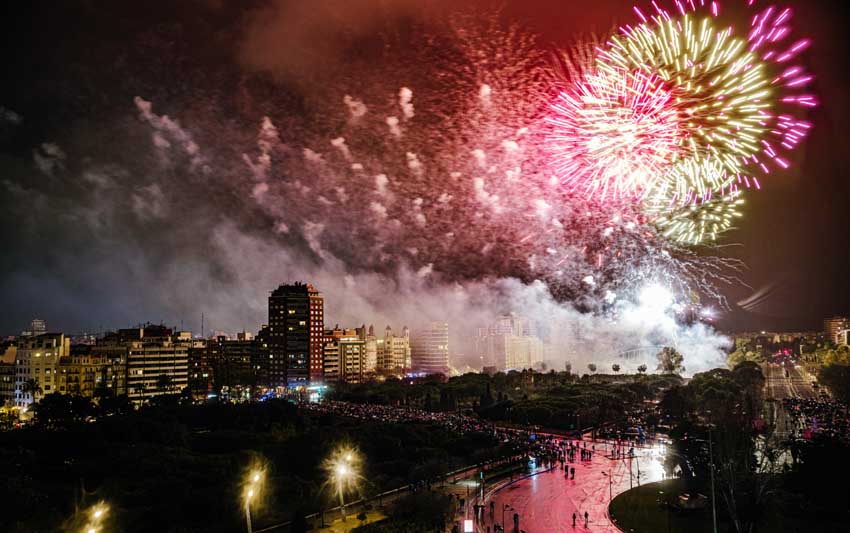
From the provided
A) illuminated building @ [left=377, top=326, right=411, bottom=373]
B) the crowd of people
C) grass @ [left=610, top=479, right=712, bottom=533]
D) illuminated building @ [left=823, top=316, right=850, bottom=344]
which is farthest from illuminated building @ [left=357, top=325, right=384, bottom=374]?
illuminated building @ [left=823, top=316, right=850, bottom=344]

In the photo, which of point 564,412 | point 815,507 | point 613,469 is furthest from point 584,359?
point 815,507

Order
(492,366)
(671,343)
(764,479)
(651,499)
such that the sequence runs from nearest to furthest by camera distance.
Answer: (764,479) < (651,499) < (671,343) < (492,366)

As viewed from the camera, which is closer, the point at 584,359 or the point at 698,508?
the point at 698,508

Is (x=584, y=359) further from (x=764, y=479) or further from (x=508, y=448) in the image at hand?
(x=764, y=479)

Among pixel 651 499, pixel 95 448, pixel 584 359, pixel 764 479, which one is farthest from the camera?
pixel 584 359

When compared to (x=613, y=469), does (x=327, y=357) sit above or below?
above

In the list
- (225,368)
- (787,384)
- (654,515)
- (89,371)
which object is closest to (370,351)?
(225,368)
